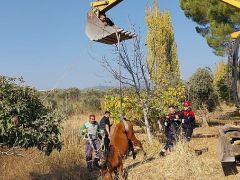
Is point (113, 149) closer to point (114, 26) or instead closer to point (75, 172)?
point (75, 172)

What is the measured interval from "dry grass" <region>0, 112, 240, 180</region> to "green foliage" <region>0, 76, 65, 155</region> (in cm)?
221

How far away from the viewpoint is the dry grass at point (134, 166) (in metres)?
11.0

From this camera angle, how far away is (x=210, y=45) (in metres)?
24.2

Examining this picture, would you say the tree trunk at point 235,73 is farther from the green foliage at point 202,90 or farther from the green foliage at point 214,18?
the green foliage at point 202,90

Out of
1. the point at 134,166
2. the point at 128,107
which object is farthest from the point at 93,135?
the point at 128,107

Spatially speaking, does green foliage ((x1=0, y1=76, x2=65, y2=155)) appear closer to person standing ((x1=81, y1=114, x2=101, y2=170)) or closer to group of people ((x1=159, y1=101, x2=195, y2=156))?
person standing ((x1=81, y1=114, x2=101, y2=170))

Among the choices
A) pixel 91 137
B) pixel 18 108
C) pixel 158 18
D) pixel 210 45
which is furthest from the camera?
pixel 158 18

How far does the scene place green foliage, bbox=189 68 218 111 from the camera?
24.4 m

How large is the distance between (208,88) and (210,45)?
7.89 feet

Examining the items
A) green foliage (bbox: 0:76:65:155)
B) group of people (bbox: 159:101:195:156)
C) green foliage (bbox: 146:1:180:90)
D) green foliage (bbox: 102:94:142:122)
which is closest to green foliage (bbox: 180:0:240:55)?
green foliage (bbox: 102:94:142:122)

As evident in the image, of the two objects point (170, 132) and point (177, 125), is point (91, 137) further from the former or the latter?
point (177, 125)

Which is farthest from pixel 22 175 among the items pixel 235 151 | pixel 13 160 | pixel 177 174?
pixel 235 151

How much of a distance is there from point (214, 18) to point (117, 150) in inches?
540

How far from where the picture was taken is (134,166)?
41.6ft
